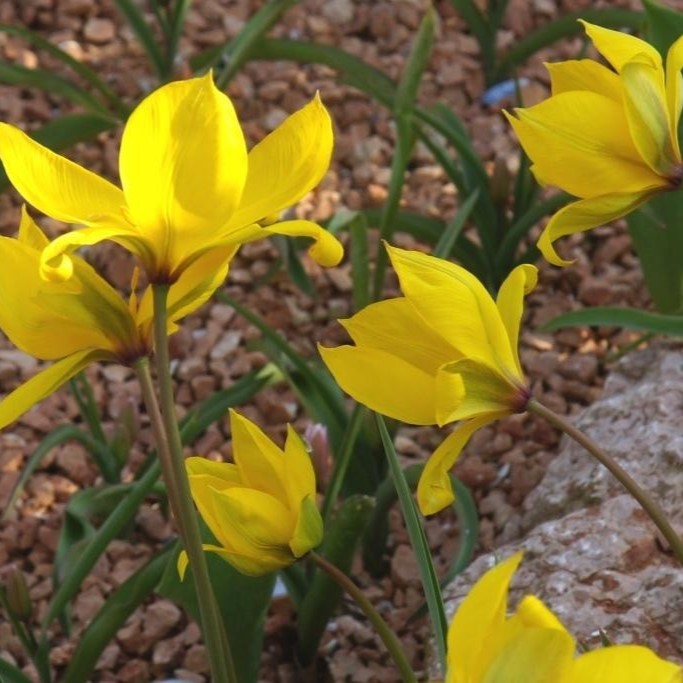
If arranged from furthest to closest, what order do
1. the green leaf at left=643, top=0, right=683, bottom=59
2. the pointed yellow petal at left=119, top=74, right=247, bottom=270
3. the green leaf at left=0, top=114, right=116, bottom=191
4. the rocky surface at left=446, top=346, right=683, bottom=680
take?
the green leaf at left=0, top=114, right=116, bottom=191
the green leaf at left=643, top=0, right=683, bottom=59
the rocky surface at left=446, top=346, right=683, bottom=680
the pointed yellow petal at left=119, top=74, right=247, bottom=270

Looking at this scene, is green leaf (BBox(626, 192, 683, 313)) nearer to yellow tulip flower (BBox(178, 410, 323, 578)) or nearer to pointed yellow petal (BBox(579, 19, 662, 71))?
pointed yellow petal (BBox(579, 19, 662, 71))

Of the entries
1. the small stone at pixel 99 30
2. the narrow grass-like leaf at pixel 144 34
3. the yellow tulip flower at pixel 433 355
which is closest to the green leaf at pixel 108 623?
the yellow tulip flower at pixel 433 355

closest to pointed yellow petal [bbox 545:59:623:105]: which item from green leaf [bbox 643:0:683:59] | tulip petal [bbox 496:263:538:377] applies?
tulip petal [bbox 496:263:538:377]

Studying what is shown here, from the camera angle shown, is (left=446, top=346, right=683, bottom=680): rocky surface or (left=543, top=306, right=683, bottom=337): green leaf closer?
(left=446, top=346, right=683, bottom=680): rocky surface

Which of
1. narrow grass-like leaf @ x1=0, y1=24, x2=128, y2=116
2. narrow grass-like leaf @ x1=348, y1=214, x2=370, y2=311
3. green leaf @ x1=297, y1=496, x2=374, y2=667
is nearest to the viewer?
green leaf @ x1=297, y1=496, x2=374, y2=667

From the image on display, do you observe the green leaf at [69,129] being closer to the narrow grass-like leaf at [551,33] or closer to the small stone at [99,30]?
the small stone at [99,30]

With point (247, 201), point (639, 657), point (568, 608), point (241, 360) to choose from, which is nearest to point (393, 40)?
point (241, 360)

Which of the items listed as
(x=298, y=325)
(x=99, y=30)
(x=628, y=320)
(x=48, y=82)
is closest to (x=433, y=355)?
(x=628, y=320)
